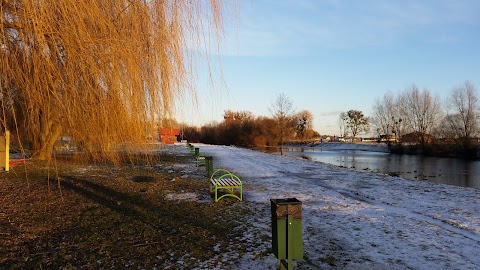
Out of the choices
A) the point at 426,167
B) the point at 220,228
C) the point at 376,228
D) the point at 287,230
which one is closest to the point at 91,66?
the point at 287,230

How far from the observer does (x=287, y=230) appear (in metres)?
3.78

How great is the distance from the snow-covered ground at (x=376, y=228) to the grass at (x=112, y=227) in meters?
0.56

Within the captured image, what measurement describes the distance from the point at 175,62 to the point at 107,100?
894mm

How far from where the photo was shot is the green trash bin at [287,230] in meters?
3.77

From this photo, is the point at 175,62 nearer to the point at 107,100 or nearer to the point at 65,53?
the point at 107,100

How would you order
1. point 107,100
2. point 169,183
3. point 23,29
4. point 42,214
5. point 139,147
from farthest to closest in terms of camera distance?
point 169,183
point 42,214
point 139,147
point 107,100
point 23,29

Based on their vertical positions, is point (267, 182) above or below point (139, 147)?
below

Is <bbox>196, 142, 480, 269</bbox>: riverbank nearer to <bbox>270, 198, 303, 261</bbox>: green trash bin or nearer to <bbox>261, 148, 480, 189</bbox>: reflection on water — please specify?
<bbox>270, 198, 303, 261</bbox>: green trash bin

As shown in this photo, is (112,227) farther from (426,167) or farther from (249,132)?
(249,132)

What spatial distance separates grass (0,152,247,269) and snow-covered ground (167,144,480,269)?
1.84ft

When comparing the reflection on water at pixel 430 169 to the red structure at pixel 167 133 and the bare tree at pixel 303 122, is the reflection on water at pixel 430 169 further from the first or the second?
the bare tree at pixel 303 122

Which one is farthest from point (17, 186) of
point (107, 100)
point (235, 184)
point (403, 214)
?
point (403, 214)

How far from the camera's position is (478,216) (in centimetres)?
709

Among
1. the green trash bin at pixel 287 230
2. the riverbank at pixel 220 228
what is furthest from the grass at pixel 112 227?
the green trash bin at pixel 287 230
